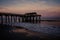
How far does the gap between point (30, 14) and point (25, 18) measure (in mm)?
3520

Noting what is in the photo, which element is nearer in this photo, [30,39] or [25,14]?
[30,39]

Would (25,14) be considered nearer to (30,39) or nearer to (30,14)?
(30,14)

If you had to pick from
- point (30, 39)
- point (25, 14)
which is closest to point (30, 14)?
point (25, 14)

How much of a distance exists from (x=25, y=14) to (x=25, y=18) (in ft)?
7.54

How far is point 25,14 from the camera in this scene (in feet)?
152

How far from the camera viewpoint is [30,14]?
4575 centimetres

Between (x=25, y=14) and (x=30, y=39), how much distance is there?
36977 millimetres

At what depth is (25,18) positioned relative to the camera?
48125mm

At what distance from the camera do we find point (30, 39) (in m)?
9.74

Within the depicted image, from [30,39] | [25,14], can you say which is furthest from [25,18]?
[30,39]

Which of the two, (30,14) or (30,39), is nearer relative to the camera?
(30,39)

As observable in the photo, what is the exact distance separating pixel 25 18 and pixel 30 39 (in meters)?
38.5

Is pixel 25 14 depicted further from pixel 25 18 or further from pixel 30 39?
pixel 30 39

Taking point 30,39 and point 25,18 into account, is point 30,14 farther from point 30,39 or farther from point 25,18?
point 30,39
